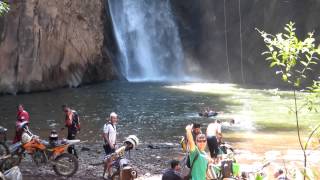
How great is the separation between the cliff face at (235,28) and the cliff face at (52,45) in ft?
40.7

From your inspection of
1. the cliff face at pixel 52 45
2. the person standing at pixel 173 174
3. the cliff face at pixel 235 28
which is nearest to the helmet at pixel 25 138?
the person standing at pixel 173 174

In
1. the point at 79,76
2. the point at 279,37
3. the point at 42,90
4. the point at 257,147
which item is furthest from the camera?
the point at 79,76

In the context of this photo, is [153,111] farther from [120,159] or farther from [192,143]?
[192,143]

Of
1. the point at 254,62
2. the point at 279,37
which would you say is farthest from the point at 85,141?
the point at 254,62

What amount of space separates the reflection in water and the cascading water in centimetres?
1837

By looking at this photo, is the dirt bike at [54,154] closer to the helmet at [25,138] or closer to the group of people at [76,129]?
the helmet at [25,138]

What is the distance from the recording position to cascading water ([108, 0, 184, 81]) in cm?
6019

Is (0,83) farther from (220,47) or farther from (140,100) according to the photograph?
(220,47)

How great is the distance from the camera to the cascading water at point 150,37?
60.2m

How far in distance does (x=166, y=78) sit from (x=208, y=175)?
49.8 metres

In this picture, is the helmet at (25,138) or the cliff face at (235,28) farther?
the cliff face at (235,28)

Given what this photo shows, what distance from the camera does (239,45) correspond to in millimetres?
54531

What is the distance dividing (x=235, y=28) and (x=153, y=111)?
29678 millimetres

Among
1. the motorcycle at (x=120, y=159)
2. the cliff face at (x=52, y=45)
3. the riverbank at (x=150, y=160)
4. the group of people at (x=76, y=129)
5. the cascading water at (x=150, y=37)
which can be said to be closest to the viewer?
the motorcycle at (x=120, y=159)
